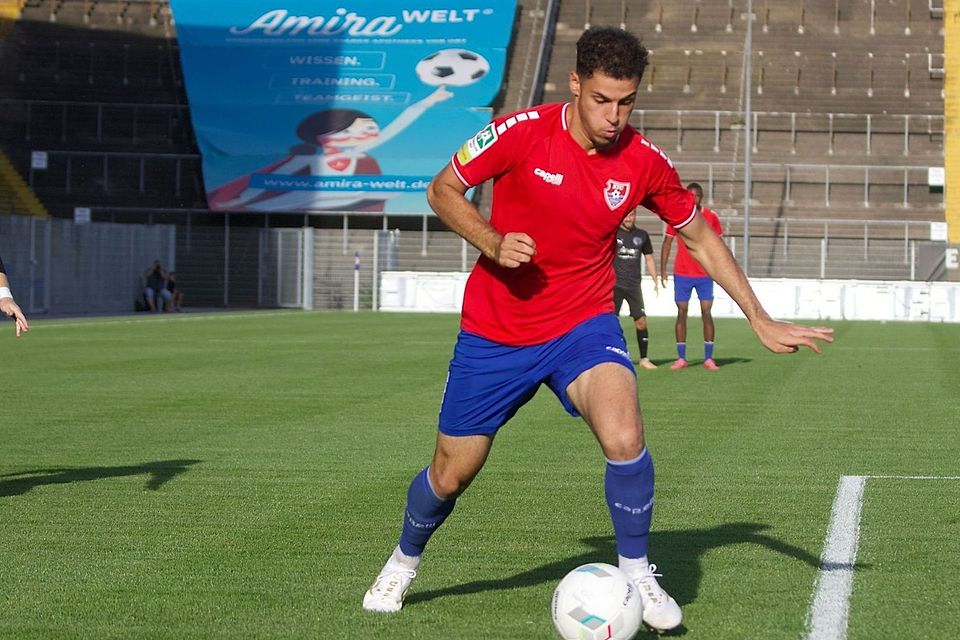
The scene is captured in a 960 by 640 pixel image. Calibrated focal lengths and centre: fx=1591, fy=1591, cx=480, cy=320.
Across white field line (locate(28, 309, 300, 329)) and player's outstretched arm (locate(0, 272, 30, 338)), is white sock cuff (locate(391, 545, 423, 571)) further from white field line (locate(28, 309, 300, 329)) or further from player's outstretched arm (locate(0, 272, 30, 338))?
white field line (locate(28, 309, 300, 329))

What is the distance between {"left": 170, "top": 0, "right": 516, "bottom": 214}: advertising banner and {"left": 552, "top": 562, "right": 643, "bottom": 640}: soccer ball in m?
46.3

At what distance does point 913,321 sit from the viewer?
4131 centimetres

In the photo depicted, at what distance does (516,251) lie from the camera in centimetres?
531

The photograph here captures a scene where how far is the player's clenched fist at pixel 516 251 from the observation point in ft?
17.4

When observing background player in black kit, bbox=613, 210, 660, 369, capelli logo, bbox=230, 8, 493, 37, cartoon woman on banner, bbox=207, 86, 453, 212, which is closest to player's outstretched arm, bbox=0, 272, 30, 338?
background player in black kit, bbox=613, 210, 660, 369

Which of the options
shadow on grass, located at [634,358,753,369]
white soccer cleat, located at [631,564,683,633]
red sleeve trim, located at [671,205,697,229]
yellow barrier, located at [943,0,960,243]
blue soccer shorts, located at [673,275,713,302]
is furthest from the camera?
yellow barrier, located at [943,0,960,243]

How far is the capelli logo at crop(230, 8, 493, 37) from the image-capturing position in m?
55.4

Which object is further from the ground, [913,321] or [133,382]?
[133,382]

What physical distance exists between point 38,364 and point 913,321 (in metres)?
26.9

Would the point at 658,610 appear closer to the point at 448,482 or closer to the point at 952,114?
the point at 448,482

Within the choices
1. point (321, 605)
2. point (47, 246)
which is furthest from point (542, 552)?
point (47, 246)

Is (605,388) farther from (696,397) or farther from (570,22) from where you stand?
(570,22)

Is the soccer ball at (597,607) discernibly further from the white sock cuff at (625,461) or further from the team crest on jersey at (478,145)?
the team crest on jersey at (478,145)

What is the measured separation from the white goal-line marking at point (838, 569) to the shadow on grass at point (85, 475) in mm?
3982
